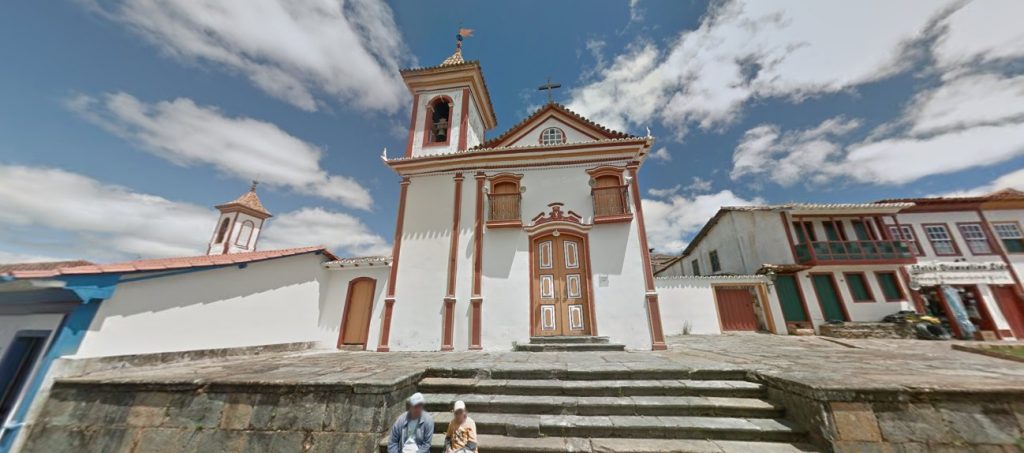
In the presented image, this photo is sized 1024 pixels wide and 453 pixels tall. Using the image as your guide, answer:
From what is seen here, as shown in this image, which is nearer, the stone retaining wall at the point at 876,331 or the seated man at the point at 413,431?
the seated man at the point at 413,431

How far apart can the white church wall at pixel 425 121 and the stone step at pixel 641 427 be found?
944cm

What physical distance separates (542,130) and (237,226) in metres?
27.1

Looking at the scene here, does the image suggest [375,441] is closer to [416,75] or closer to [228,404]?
[228,404]

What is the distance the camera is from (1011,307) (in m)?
14.5

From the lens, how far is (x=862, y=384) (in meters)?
3.62

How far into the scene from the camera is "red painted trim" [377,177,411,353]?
9328mm

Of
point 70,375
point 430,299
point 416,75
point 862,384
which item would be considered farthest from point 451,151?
point 862,384

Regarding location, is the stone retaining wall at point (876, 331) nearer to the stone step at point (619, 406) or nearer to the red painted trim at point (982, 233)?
the red painted trim at point (982, 233)

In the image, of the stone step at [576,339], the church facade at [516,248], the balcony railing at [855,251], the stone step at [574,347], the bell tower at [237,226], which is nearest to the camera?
the stone step at [574,347]

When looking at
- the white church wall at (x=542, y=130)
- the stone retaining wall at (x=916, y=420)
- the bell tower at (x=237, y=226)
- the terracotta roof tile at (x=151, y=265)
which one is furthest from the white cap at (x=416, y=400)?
the bell tower at (x=237, y=226)

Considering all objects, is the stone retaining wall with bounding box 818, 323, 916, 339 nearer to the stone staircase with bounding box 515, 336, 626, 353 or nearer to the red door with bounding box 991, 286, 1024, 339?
the red door with bounding box 991, 286, 1024, 339

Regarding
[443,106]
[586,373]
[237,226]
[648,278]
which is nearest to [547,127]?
[443,106]

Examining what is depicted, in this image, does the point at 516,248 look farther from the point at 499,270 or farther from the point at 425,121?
the point at 425,121

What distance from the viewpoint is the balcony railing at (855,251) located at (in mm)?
14914
